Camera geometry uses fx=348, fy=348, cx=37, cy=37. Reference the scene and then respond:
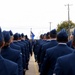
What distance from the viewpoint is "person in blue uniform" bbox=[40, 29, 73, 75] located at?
24.7ft

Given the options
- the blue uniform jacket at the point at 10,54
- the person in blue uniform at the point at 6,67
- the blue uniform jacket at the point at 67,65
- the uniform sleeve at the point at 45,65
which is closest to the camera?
the person in blue uniform at the point at 6,67

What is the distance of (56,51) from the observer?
8.18 metres

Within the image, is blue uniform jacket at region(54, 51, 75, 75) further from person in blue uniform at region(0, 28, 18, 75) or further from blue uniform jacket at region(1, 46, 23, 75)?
blue uniform jacket at region(1, 46, 23, 75)

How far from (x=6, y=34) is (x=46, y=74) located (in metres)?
2.21

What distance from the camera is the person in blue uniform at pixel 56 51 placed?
754 centimetres

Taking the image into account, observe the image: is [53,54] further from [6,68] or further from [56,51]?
[6,68]

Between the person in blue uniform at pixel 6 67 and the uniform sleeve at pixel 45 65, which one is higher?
the person in blue uniform at pixel 6 67

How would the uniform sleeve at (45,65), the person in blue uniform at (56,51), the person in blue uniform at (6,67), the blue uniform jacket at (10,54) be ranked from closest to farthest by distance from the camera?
the person in blue uniform at (6,67) < the person in blue uniform at (56,51) < the blue uniform jacket at (10,54) < the uniform sleeve at (45,65)

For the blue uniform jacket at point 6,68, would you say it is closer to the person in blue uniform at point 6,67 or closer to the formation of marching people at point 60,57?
the person in blue uniform at point 6,67

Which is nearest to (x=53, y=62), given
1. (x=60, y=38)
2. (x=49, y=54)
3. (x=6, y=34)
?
(x=49, y=54)

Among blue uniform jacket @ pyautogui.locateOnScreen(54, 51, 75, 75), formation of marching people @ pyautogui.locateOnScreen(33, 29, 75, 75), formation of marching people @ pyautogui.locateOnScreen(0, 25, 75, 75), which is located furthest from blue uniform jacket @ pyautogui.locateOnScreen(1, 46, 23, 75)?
blue uniform jacket @ pyautogui.locateOnScreen(54, 51, 75, 75)

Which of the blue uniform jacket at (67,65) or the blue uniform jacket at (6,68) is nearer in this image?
the blue uniform jacket at (6,68)

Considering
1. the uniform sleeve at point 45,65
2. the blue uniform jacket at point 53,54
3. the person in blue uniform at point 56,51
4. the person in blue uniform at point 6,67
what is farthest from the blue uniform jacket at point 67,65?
the uniform sleeve at point 45,65

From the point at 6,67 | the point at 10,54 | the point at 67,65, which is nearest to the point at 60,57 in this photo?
the point at 67,65
